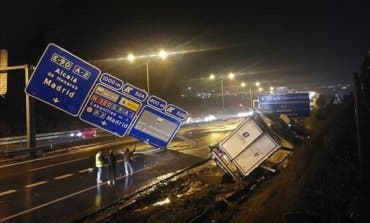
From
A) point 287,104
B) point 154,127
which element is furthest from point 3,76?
point 287,104

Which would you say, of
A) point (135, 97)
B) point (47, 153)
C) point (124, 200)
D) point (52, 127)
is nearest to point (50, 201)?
point (124, 200)

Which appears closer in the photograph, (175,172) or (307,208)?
(307,208)

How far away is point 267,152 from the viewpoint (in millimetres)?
16797

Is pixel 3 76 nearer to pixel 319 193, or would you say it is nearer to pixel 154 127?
pixel 154 127

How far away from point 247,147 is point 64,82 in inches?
265

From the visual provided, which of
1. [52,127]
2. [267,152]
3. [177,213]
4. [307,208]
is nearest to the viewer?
[307,208]

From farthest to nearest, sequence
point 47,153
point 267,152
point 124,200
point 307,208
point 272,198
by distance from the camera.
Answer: point 47,153, point 267,152, point 124,200, point 272,198, point 307,208

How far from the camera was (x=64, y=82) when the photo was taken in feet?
52.2

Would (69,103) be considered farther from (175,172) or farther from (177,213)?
(175,172)

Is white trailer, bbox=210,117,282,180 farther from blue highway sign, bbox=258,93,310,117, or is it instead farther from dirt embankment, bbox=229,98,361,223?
blue highway sign, bbox=258,93,310,117

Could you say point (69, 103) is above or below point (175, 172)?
above

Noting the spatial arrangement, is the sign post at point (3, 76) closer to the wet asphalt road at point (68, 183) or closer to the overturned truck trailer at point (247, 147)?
the wet asphalt road at point (68, 183)

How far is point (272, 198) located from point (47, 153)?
24426 mm

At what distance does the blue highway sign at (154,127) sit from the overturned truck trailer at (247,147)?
2206 millimetres
